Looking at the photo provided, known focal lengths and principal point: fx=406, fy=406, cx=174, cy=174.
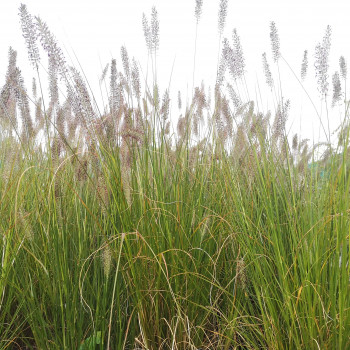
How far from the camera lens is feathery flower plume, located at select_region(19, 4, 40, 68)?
1675mm

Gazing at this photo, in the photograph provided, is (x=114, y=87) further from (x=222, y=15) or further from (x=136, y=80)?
(x=222, y=15)

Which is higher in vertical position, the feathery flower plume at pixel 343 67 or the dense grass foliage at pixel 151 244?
the feathery flower plume at pixel 343 67

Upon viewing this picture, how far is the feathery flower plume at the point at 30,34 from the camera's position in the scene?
1675mm

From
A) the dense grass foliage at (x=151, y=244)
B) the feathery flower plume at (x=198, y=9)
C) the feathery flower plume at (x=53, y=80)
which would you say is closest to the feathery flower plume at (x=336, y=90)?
the dense grass foliage at (x=151, y=244)

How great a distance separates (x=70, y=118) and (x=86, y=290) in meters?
1.05

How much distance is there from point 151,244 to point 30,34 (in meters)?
1.02

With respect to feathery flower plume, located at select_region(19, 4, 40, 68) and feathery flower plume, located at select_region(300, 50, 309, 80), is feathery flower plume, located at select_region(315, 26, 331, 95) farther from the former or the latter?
feathery flower plume, located at select_region(19, 4, 40, 68)

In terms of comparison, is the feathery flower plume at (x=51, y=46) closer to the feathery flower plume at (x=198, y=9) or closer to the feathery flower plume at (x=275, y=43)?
the feathery flower plume at (x=198, y=9)

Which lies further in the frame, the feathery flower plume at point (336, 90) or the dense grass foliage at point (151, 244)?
the feathery flower plume at point (336, 90)

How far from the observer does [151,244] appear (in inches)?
67.6

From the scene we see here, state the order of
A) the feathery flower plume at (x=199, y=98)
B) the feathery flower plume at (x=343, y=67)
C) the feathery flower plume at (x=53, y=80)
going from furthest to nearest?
the feathery flower plume at (x=199, y=98), the feathery flower plume at (x=343, y=67), the feathery flower plume at (x=53, y=80)

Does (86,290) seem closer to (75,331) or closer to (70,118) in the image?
(75,331)

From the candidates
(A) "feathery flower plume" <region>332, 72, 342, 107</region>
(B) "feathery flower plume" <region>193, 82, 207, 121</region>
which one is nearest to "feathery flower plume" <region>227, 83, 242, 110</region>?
(B) "feathery flower plume" <region>193, 82, 207, 121</region>

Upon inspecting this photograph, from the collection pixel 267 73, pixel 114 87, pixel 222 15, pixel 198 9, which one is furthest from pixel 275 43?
pixel 114 87
